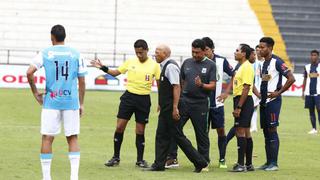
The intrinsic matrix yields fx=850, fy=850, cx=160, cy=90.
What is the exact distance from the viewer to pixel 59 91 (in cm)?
1138

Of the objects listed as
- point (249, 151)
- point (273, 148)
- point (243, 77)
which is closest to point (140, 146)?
point (249, 151)

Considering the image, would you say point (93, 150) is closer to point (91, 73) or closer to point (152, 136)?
point (152, 136)

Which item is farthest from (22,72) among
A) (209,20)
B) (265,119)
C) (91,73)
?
(265,119)

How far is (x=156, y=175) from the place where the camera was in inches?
516

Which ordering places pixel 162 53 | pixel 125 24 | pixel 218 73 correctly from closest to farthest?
pixel 162 53, pixel 218 73, pixel 125 24

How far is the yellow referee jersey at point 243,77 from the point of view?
13938 millimetres

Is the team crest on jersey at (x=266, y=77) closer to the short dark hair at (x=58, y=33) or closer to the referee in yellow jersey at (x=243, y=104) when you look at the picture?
the referee in yellow jersey at (x=243, y=104)

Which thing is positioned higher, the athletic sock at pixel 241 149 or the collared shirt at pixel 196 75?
the collared shirt at pixel 196 75

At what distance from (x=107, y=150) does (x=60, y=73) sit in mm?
5167

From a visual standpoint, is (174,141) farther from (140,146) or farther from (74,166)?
(74,166)

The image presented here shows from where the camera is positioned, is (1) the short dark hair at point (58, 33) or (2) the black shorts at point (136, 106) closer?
(1) the short dark hair at point (58, 33)

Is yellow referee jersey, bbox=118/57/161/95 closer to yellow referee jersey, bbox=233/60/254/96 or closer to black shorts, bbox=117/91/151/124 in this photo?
black shorts, bbox=117/91/151/124

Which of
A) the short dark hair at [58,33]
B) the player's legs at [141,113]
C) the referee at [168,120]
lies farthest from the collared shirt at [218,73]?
the short dark hair at [58,33]

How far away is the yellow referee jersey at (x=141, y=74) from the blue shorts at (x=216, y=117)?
4.23 feet
